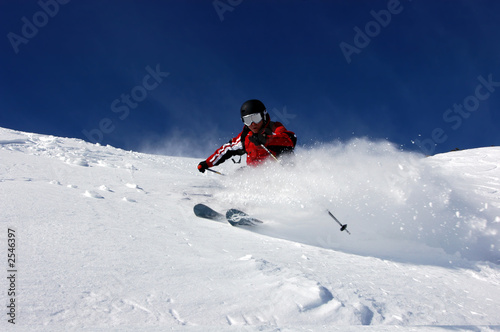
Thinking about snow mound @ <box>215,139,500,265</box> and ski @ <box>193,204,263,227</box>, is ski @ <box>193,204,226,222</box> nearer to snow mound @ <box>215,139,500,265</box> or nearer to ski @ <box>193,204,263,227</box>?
ski @ <box>193,204,263,227</box>

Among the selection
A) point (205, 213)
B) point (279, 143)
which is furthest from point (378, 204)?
point (205, 213)

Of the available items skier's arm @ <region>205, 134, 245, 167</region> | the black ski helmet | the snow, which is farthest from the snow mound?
the black ski helmet

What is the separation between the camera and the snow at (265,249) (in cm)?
178

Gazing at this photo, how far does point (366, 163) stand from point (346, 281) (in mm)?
4091

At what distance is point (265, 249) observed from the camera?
329 centimetres

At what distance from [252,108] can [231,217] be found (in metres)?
2.80

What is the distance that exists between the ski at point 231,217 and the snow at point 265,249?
15 cm

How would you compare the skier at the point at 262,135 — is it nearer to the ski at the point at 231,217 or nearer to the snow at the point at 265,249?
the snow at the point at 265,249

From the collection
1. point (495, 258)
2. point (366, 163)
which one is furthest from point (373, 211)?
point (495, 258)

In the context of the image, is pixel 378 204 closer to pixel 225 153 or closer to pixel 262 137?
pixel 262 137

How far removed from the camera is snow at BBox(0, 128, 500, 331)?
1783 mm

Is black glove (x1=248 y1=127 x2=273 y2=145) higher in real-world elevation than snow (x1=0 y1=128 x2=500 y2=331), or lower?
higher

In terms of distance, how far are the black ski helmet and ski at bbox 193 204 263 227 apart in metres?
2.59

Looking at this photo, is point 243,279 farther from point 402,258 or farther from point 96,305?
point 402,258
